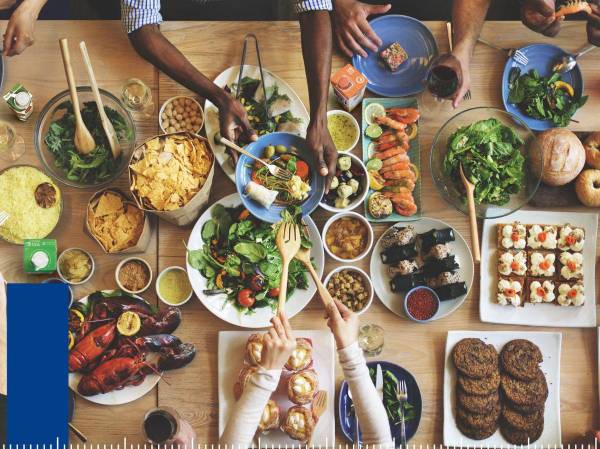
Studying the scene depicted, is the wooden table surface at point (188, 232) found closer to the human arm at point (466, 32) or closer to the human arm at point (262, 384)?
the human arm at point (466, 32)

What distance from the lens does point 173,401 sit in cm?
228

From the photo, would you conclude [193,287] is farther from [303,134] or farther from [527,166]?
[527,166]

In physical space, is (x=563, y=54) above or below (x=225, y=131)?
above

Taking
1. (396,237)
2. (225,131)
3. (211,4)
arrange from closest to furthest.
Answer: (225,131), (396,237), (211,4)

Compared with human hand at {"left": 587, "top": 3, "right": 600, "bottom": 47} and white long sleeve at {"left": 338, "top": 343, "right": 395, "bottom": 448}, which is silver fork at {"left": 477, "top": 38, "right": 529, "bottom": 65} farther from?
white long sleeve at {"left": 338, "top": 343, "right": 395, "bottom": 448}

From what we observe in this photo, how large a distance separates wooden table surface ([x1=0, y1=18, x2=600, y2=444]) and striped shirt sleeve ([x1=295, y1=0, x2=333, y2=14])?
157 millimetres

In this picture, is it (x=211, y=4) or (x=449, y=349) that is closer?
(x=449, y=349)

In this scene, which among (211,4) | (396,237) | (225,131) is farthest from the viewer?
(211,4)

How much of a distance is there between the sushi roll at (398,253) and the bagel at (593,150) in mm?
828

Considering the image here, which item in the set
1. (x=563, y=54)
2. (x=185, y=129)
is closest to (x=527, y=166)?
(x=563, y=54)

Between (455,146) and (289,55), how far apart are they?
2.67ft

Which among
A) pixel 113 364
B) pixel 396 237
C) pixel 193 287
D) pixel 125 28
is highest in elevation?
pixel 125 28

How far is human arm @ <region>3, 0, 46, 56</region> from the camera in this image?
7.27 ft

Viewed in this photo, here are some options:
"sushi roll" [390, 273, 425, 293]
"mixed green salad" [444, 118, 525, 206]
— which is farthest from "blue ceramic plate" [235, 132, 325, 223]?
"mixed green salad" [444, 118, 525, 206]
